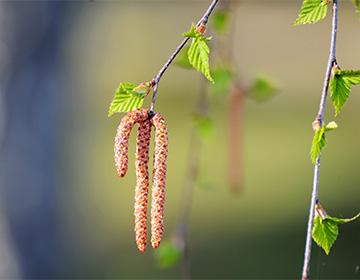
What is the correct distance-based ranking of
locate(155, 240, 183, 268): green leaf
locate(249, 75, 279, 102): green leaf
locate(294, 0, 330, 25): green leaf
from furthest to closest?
locate(155, 240, 183, 268): green leaf → locate(249, 75, 279, 102): green leaf → locate(294, 0, 330, 25): green leaf

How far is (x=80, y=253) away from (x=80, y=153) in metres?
1.94

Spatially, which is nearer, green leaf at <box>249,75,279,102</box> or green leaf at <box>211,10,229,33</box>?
green leaf at <box>211,10,229,33</box>

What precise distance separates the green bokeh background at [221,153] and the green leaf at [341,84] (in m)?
4.20

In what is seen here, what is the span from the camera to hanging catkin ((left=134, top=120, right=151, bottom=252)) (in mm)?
1128

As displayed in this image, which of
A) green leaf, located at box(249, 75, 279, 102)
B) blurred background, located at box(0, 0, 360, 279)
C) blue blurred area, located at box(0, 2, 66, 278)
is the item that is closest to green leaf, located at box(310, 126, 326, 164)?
green leaf, located at box(249, 75, 279, 102)

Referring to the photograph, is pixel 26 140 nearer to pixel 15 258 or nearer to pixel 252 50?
pixel 15 258

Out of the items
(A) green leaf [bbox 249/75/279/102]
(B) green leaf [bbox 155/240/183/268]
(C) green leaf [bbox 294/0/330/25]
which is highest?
(C) green leaf [bbox 294/0/330/25]

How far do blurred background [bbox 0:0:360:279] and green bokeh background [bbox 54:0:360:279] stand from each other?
0.7 inches

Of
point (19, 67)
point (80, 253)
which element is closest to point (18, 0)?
point (19, 67)

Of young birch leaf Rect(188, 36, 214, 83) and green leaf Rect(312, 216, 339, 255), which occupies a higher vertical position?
young birch leaf Rect(188, 36, 214, 83)

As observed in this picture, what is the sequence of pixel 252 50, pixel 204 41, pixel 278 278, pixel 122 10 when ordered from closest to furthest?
pixel 204 41, pixel 278 278, pixel 252 50, pixel 122 10

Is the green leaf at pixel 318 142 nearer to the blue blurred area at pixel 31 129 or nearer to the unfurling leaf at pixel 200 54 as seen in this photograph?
the unfurling leaf at pixel 200 54

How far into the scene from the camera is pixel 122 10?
39.9 ft

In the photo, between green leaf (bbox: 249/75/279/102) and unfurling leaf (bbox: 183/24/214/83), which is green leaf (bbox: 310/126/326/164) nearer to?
unfurling leaf (bbox: 183/24/214/83)
